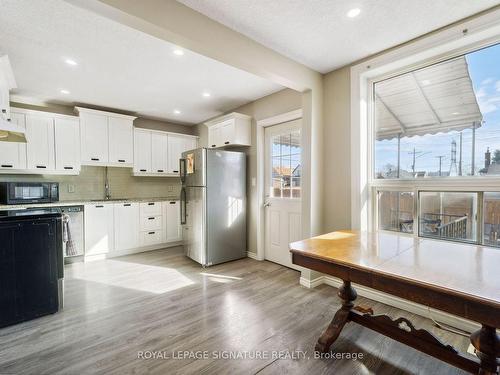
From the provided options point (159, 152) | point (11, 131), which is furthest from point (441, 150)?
point (159, 152)

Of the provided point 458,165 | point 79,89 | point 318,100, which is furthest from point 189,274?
point 458,165

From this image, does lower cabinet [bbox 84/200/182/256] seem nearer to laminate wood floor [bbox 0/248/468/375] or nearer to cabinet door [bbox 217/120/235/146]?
laminate wood floor [bbox 0/248/468/375]

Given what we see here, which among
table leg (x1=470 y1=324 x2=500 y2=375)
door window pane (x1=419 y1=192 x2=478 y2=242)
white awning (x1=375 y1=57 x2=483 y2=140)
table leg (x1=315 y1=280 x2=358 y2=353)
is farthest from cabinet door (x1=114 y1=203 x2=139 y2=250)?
table leg (x1=470 y1=324 x2=500 y2=375)

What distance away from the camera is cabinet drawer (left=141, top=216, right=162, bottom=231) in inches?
171

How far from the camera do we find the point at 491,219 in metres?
1.97

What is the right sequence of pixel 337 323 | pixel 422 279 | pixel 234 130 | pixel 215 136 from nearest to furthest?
pixel 422 279 → pixel 337 323 → pixel 234 130 → pixel 215 136

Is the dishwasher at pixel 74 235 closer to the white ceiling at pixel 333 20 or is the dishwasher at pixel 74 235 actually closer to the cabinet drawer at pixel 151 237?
the cabinet drawer at pixel 151 237

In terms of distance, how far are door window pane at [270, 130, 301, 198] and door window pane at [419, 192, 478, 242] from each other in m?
1.50

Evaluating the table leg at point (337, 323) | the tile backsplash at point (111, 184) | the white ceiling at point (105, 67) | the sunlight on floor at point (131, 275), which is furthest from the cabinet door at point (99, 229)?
the table leg at point (337, 323)

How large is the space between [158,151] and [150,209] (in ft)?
3.87

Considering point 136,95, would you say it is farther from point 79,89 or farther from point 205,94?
point 205,94

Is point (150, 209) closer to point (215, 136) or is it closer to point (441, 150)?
point (215, 136)

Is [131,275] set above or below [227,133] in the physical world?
below

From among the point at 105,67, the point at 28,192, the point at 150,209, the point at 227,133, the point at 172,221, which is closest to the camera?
the point at 105,67
